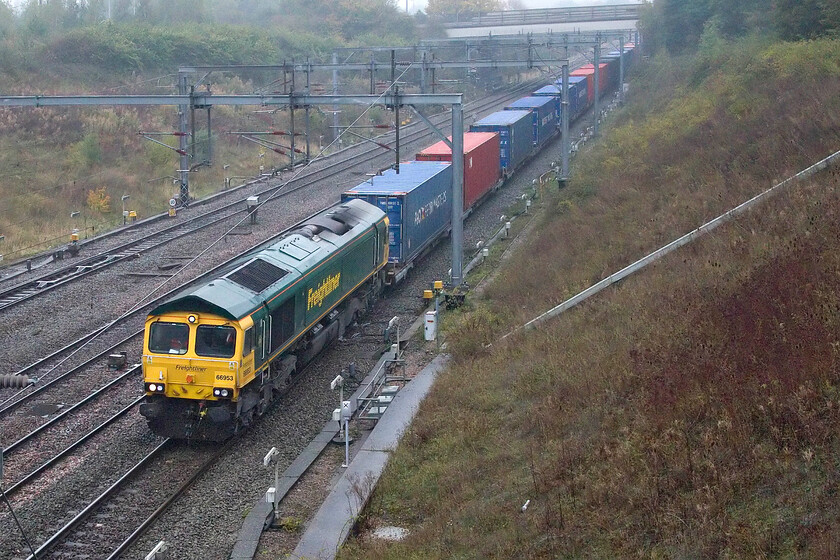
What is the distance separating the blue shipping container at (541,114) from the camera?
139ft

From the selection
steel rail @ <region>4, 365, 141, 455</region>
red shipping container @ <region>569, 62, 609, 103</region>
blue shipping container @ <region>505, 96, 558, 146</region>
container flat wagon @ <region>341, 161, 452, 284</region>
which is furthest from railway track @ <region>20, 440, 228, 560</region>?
red shipping container @ <region>569, 62, 609, 103</region>

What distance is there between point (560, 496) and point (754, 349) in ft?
8.96

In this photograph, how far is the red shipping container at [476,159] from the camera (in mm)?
28828

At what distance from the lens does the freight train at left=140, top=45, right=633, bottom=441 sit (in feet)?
44.4

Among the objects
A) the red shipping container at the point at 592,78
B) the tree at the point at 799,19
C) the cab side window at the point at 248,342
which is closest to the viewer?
the cab side window at the point at 248,342

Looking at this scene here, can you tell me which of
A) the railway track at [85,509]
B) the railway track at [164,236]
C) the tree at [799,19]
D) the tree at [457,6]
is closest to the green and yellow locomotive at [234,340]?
the railway track at [85,509]

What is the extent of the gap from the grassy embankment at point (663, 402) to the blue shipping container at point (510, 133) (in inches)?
651

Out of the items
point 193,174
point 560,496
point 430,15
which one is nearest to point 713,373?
point 560,496

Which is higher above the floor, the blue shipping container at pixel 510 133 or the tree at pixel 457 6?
the tree at pixel 457 6

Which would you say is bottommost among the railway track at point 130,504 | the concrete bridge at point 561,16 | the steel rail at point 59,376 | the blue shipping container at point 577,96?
the railway track at point 130,504

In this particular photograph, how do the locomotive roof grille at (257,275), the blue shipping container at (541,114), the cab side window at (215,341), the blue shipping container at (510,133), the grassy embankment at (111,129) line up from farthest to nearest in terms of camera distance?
the blue shipping container at (541,114), the blue shipping container at (510,133), the grassy embankment at (111,129), the locomotive roof grille at (257,275), the cab side window at (215,341)

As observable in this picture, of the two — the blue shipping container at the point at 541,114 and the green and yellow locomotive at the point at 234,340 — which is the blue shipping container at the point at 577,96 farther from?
the green and yellow locomotive at the point at 234,340

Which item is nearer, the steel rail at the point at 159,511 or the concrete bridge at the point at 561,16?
the steel rail at the point at 159,511

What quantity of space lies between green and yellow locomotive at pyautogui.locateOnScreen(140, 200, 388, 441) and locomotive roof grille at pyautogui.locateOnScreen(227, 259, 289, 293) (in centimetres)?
2
